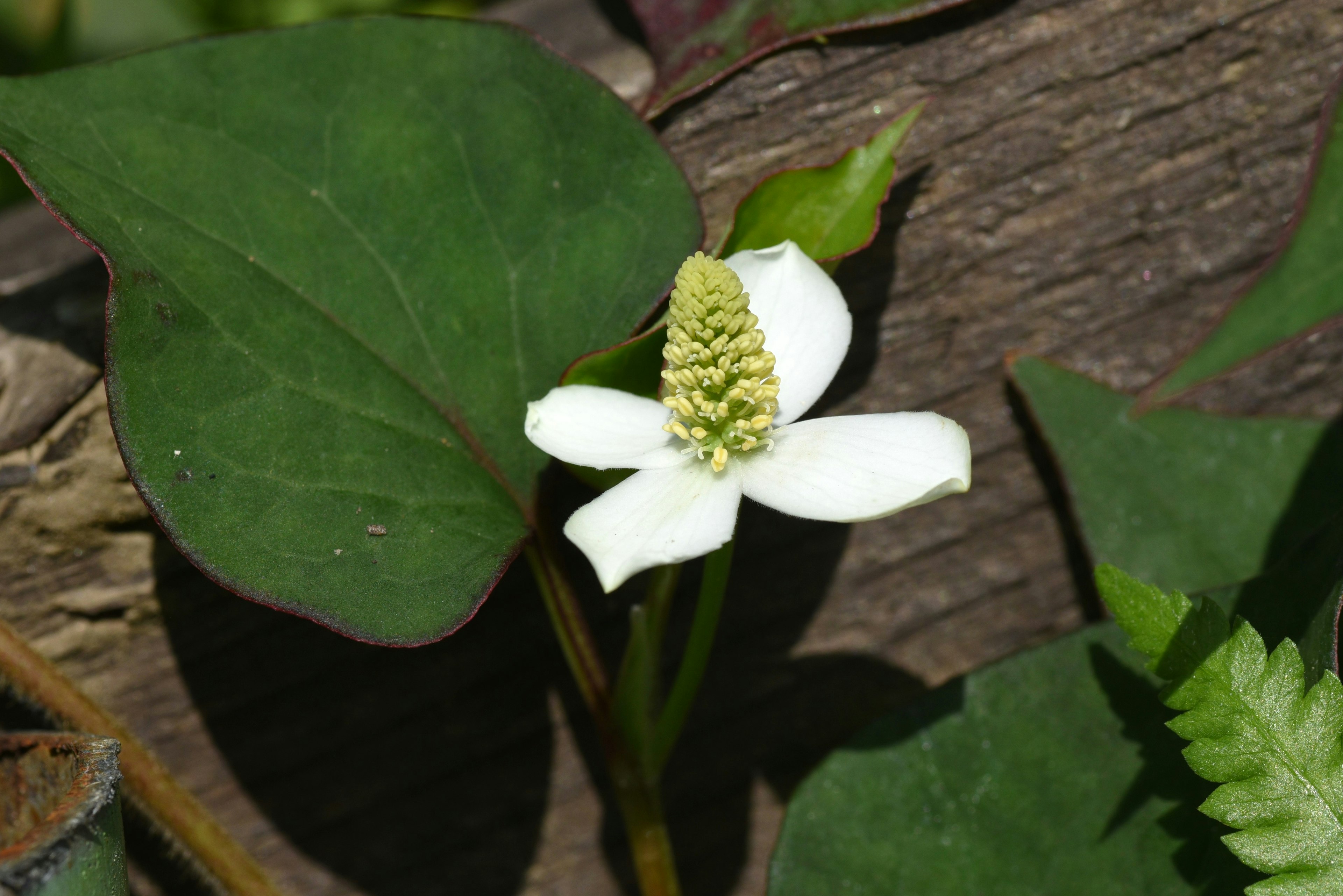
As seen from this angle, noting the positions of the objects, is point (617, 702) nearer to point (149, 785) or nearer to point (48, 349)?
point (149, 785)

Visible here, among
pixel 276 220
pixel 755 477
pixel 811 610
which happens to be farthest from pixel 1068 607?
pixel 276 220

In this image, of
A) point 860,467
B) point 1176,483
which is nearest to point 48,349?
point 860,467

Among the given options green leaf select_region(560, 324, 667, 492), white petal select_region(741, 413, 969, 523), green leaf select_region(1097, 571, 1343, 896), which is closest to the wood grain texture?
green leaf select_region(560, 324, 667, 492)

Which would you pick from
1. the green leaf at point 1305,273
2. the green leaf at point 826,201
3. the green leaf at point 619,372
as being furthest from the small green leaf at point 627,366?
the green leaf at point 1305,273

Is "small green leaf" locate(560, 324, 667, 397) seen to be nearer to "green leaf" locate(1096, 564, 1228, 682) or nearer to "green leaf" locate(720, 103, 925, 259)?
"green leaf" locate(720, 103, 925, 259)

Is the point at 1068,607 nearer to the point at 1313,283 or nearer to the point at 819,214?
the point at 1313,283

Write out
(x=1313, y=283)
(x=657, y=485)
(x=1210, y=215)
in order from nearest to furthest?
1. (x=657, y=485)
2. (x=1313, y=283)
3. (x=1210, y=215)
